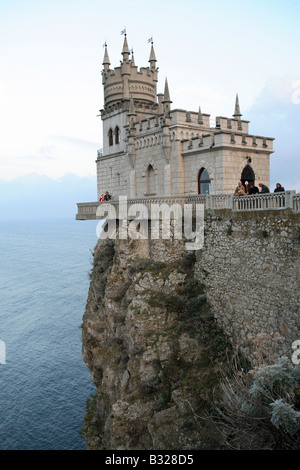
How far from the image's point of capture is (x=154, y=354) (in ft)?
67.6

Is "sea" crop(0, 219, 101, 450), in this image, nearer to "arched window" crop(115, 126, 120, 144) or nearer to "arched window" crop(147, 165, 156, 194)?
"arched window" crop(115, 126, 120, 144)

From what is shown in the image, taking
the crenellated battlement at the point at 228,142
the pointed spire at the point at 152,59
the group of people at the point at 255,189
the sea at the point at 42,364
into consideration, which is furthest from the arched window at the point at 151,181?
the sea at the point at 42,364

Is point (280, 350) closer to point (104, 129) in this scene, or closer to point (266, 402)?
point (266, 402)

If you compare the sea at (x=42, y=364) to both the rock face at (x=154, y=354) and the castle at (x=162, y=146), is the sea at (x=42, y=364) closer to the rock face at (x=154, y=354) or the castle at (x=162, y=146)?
the rock face at (x=154, y=354)

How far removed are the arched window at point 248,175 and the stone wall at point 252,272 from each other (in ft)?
16.0

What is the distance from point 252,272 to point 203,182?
8.34 m

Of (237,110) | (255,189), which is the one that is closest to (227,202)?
(255,189)

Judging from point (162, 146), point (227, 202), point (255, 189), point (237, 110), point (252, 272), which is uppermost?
point (237, 110)

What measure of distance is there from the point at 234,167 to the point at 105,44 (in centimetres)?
1737

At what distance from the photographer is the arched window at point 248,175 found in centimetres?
2378

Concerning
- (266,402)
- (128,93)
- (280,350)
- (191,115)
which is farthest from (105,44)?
(266,402)

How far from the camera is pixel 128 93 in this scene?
103 ft

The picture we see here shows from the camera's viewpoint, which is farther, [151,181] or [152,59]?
[152,59]

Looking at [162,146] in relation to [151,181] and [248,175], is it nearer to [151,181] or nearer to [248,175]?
[151,181]
